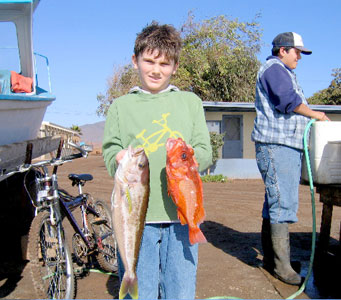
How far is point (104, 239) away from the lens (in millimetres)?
4555

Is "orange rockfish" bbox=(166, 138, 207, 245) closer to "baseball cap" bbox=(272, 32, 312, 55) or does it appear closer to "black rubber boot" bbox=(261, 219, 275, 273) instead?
"black rubber boot" bbox=(261, 219, 275, 273)

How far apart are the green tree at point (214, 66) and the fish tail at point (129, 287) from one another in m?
17.9

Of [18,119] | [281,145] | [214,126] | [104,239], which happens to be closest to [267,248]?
[281,145]

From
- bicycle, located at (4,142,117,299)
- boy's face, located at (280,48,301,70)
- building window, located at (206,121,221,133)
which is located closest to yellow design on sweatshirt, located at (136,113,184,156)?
bicycle, located at (4,142,117,299)

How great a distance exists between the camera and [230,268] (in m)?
4.48

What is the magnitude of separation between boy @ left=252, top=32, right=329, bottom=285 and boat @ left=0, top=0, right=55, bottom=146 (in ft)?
11.4

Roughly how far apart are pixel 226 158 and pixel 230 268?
1238cm

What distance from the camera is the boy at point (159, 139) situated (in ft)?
7.16

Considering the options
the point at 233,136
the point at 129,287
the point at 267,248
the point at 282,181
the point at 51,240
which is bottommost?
the point at 267,248

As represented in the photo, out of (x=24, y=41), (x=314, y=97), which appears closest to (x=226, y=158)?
(x=24, y=41)

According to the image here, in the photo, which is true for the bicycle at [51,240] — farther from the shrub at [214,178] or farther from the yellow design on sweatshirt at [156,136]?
the shrub at [214,178]

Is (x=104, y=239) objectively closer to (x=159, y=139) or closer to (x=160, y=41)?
(x=159, y=139)

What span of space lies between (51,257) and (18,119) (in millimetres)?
3195

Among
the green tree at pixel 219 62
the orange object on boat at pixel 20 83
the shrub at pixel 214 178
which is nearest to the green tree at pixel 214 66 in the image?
the green tree at pixel 219 62
